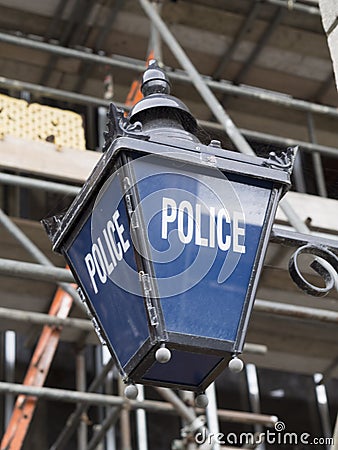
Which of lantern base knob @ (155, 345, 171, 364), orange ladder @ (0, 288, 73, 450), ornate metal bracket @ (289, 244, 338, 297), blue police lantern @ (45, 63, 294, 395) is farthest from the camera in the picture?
orange ladder @ (0, 288, 73, 450)

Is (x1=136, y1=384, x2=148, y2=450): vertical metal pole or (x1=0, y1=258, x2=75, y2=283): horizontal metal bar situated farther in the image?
(x1=136, y1=384, x2=148, y2=450): vertical metal pole

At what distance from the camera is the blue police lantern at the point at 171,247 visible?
2539 mm

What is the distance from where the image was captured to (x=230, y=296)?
263cm

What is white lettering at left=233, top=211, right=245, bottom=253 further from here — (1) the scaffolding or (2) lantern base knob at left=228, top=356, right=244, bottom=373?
(1) the scaffolding

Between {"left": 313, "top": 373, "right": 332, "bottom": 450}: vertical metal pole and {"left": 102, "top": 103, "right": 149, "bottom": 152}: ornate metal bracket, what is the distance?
243 inches

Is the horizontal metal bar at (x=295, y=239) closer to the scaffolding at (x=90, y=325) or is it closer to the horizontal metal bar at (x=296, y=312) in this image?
the scaffolding at (x=90, y=325)

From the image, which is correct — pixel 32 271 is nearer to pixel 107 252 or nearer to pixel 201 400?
pixel 107 252

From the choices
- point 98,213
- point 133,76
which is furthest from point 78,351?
Answer: point 98,213

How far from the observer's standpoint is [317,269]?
9.79 ft

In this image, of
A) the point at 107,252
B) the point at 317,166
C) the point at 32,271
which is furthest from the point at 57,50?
the point at 107,252

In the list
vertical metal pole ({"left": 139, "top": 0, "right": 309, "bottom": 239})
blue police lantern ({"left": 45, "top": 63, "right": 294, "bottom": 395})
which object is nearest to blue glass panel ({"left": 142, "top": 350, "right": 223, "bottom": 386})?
blue police lantern ({"left": 45, "top": 63, "right": 294, "bottom": 395})

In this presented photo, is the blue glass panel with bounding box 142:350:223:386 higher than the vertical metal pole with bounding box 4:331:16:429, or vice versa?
the vertical metal pole with bounding box 4:331:16:429

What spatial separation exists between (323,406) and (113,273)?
20.9ft

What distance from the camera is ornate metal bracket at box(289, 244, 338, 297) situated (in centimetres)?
287
